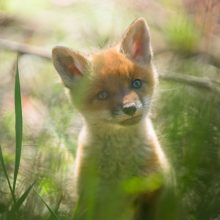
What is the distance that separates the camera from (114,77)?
13.7 feet

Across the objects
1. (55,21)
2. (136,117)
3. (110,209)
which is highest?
(110,209)

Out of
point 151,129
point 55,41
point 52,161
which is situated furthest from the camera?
point 55,41

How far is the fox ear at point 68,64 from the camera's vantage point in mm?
4200

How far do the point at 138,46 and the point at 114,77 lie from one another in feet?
1.08

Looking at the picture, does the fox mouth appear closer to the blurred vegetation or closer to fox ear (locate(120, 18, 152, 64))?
the blurred vegetation

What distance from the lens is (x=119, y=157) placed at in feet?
13.5

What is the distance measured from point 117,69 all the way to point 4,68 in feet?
4.31

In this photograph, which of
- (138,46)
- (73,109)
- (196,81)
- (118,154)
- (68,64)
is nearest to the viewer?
(196,81)

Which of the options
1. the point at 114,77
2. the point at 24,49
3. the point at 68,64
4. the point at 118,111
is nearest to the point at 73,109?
the point at 68,64

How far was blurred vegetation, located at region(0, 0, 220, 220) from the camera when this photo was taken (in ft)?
8.46

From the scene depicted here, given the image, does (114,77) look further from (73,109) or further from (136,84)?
(73,109)

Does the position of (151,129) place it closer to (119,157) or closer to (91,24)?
(119,157)

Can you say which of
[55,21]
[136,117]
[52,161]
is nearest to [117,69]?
[136,117]

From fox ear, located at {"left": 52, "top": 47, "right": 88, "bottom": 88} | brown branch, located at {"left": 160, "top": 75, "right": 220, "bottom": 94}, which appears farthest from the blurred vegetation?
fox ear, located at {"left": 52, "top": 47, "right": 88, "bottom": 88}
